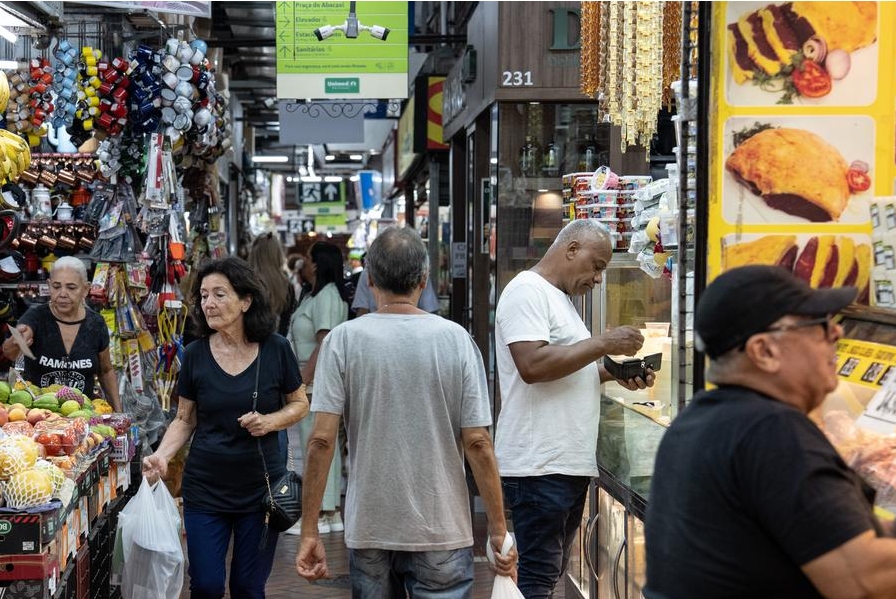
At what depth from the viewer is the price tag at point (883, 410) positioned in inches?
115

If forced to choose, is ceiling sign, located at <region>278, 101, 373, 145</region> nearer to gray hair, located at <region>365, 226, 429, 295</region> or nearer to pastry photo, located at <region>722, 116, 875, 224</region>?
gray hair, located at <region>365, 226, 429, 295</region>

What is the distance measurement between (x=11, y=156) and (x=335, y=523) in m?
3.94

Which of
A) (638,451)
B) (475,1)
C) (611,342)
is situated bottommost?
(638,451)

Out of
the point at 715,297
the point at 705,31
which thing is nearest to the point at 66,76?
the point at 705,31

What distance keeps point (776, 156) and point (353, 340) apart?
1.37 meters

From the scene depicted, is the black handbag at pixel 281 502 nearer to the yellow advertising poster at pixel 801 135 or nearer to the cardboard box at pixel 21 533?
the cardboard box at pixel 21 533

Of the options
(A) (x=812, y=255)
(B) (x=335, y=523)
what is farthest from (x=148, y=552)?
(B) (x=335, y=523)

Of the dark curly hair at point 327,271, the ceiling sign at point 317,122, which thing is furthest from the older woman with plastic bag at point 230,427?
the ceiling sign at point 317,122

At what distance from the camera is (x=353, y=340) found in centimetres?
356

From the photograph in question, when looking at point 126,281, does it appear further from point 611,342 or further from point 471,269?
point 611,342

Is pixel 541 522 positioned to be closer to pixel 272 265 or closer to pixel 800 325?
pixel 800 325

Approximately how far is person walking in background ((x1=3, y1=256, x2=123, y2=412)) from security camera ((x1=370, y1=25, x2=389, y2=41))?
4.48 metres

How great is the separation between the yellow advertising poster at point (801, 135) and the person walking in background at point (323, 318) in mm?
4892

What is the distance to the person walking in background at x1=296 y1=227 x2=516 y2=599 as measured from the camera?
3.51 meters
